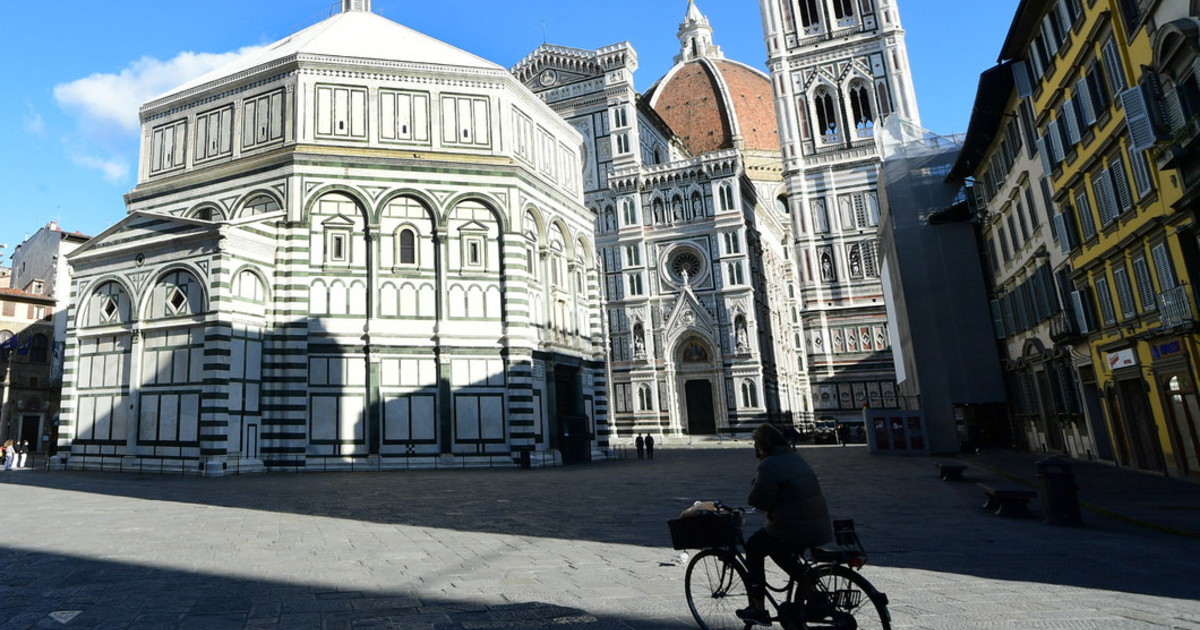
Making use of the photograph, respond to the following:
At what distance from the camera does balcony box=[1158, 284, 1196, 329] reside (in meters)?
12.8

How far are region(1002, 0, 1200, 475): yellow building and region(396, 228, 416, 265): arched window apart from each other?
2069 centimetres

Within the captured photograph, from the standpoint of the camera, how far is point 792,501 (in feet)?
15.1

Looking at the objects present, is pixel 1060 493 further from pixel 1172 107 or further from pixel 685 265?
pixel 685 265

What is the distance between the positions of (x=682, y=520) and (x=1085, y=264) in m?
17.4

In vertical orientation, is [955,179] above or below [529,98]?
below

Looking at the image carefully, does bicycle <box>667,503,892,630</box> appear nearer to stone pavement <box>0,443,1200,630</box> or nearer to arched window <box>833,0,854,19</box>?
stone pavement <box>0,443,1200,630</box>

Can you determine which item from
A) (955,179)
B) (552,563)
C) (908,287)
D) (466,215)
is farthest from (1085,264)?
(466,215)

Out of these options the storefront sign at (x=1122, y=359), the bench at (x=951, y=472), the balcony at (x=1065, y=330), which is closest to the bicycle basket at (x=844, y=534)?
the bench at (x=951, y=472)

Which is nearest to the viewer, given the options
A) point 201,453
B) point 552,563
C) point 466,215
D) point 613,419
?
point 552,563

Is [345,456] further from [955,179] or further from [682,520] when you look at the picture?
[955,179]

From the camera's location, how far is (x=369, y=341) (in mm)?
24578

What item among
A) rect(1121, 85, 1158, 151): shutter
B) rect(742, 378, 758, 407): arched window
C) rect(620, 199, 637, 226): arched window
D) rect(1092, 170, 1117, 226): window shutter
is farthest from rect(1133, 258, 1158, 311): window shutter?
rect(620, 199, 637, 226): arched window

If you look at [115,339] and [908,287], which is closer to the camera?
A: [115,339]

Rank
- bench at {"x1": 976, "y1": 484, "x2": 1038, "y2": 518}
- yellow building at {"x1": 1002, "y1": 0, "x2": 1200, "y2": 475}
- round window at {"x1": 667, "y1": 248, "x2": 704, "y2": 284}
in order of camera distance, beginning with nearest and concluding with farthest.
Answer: bench at {"x1": 976, "y1": 484, "x2": 1038, "y2": 518} → yellow building at {"x1": 1002, "y1": 0, "x2": 1200, "y2": 475} → round window at {"x1": 667, "y1": 248, "x2": 704, "y2": 284}
